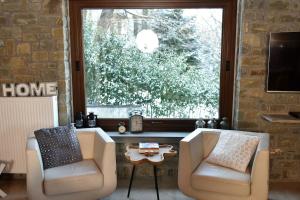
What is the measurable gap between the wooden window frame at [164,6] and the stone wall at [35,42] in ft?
0.46

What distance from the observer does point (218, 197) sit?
2568 mm

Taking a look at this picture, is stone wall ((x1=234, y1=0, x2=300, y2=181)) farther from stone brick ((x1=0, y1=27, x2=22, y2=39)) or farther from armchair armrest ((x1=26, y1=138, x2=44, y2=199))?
stone brick ((x1=0, y1=27, x2=22, y2=39))

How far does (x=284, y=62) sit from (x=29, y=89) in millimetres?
2787

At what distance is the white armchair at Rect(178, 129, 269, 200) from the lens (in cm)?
247

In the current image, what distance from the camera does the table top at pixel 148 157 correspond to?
262 cm

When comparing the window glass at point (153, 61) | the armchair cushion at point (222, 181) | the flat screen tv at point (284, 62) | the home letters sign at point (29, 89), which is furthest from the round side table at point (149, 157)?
the flat screen tv at point (284, 62)

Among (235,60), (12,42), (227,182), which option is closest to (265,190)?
(227,182)

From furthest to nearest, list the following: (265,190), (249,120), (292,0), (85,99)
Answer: (85,99) → (249,120) → (292,0) → (265,190)

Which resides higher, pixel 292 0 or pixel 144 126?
pixel 292 0

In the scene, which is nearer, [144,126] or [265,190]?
[265,190]

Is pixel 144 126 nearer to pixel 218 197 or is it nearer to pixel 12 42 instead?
pixel 218 197

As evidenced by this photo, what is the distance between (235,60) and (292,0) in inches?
33.0

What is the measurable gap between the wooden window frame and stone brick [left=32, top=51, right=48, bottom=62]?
0.31 m

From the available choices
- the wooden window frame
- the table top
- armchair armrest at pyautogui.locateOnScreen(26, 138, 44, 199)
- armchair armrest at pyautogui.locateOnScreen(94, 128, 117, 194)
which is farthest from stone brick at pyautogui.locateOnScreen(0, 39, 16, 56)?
the table top
